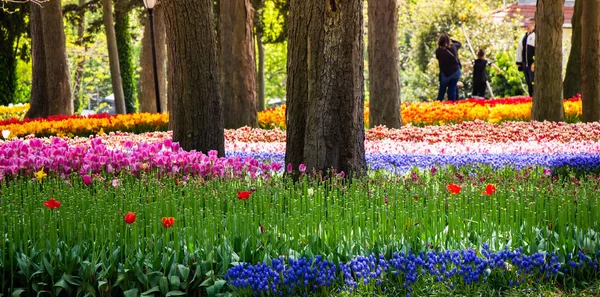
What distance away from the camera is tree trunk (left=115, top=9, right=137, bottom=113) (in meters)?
29.0

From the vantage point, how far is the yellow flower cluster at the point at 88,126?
15.8 meters

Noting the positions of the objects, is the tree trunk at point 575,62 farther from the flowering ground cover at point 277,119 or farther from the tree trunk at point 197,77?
the tree trunk at point 197,77

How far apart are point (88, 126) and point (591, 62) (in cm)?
950

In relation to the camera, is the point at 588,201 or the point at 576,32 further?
the point at 576,32

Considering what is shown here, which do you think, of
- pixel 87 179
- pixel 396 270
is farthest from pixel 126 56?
pixel 396 270

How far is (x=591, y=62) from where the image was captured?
14.5 meters

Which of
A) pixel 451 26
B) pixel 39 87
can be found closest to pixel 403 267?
pixel 39 87

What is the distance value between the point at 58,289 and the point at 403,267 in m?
1.83

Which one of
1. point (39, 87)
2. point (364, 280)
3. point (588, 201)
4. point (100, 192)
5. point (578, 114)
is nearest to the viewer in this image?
point (364, 280)

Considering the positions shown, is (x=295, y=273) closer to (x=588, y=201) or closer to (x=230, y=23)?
(x=588, y=201)

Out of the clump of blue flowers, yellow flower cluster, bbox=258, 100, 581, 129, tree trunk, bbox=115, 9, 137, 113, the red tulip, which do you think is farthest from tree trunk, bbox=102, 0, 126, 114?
the clump of blue flowers

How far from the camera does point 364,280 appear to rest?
4355 mm

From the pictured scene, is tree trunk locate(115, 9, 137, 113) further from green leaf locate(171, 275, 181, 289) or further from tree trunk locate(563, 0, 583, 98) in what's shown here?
green leaf locate(171, 275, 181, 289)

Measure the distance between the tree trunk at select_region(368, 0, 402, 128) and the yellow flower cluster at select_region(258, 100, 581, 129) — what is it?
166 centimetres
